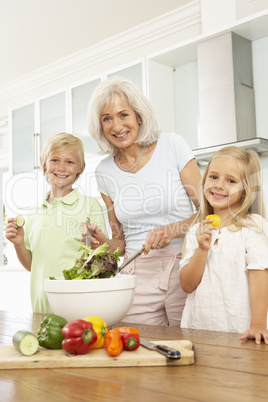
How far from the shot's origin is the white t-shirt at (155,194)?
72.4 inches

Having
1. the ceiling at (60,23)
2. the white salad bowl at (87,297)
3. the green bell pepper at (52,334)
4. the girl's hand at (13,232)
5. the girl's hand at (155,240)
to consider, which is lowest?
the green bell pepper at (52,334)

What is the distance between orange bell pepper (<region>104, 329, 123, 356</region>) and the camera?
0.96 metres

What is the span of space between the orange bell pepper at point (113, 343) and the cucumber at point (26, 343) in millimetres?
156

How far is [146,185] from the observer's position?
186 centimetres

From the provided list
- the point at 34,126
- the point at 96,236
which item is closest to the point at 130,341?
the point at 96,236

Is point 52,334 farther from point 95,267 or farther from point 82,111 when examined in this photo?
point 82,111

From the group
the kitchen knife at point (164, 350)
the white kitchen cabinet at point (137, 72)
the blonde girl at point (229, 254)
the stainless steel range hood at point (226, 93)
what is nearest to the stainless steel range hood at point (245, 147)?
the stainless steel range hood at point (226, 93)

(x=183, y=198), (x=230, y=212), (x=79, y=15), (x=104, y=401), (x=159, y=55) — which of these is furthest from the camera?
(x=79, y=15)

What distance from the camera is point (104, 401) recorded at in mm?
712

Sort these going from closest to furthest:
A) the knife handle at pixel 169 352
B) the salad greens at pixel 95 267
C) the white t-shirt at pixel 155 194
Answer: the knife handle at pixel 169 352, the salad greens at pixel 95 267, the white t-shirt at pixel 155 194

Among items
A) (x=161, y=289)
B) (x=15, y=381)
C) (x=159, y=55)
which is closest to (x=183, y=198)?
(x=161, y=289)

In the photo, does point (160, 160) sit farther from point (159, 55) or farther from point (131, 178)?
point (159, 55)

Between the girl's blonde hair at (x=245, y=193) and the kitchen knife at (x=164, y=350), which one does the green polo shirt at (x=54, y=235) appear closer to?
the girl's blonde hair at (x=245, y=193)

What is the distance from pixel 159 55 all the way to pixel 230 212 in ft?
7.62
